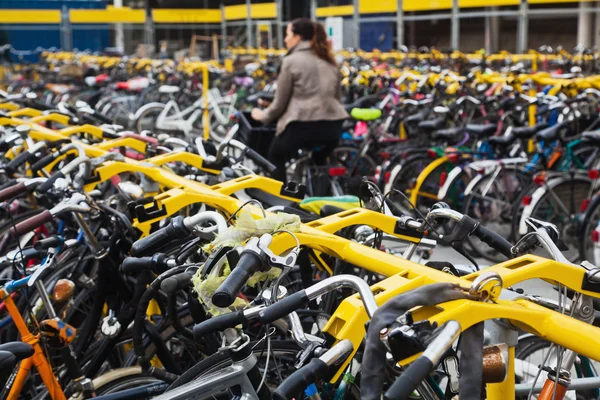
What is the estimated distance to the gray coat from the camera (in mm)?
5695

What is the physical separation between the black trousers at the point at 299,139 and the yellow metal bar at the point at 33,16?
1712 centimetres

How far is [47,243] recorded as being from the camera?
2922mm

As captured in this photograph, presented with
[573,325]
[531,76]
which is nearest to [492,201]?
[531,76]

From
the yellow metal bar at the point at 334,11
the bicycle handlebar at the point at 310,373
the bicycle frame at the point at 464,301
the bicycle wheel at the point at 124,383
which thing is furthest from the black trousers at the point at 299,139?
the yellow metal bar at the point at 334,11

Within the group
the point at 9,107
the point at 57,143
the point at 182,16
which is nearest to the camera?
the point at 57,143

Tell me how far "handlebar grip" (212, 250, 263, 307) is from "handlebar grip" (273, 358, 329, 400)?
0.88ft

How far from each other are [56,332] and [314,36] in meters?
3.65

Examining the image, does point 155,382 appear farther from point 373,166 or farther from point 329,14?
point 329,14

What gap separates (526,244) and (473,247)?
354 centimetres

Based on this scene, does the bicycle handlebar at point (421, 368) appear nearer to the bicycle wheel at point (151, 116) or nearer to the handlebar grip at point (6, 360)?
the handlebar grip at point (6, 360)

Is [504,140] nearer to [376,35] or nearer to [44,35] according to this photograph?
[376,35]

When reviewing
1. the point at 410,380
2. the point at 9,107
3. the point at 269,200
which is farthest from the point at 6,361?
the point at 9,107

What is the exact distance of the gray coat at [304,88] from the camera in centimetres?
570

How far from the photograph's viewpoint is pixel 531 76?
292 inches
